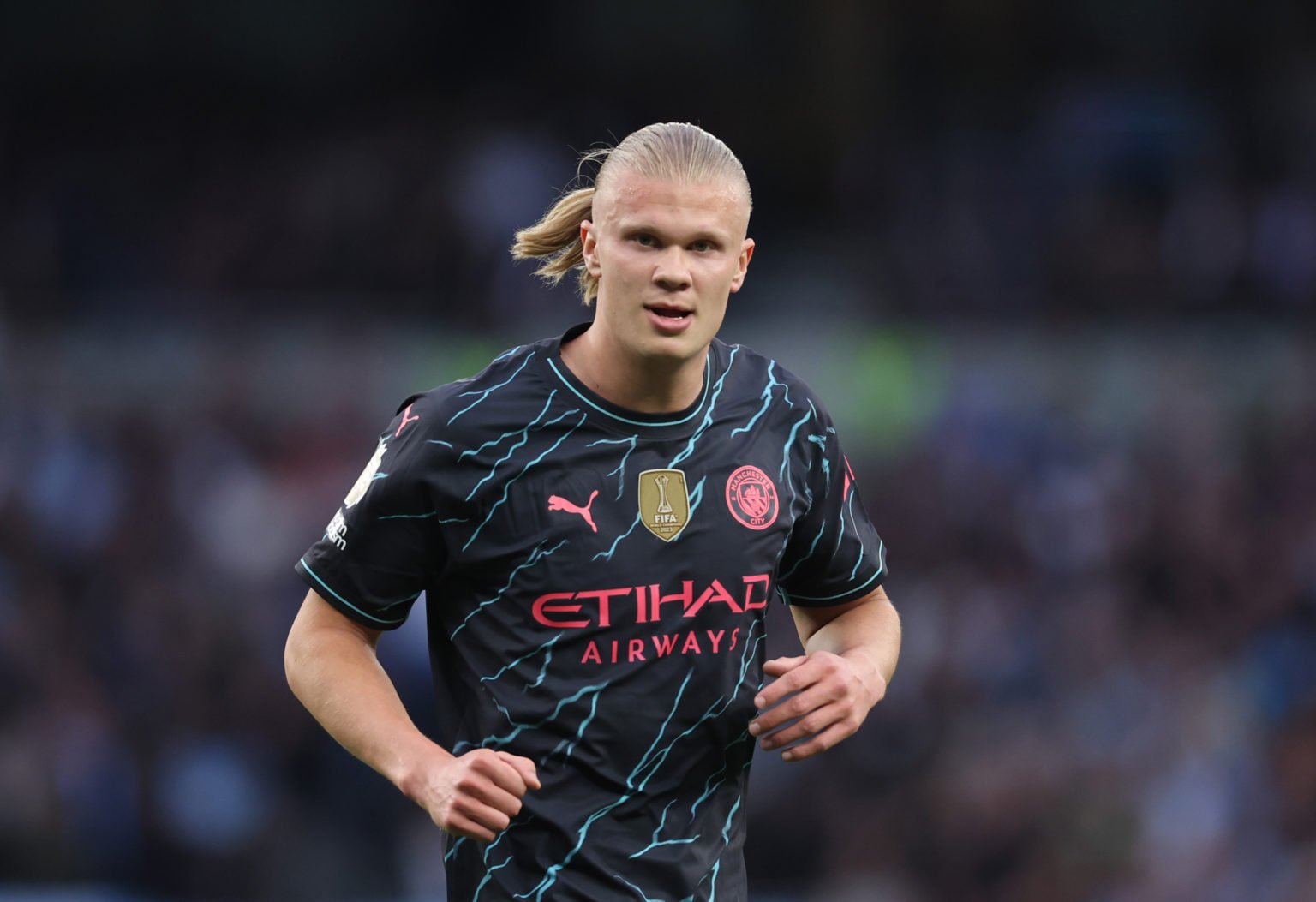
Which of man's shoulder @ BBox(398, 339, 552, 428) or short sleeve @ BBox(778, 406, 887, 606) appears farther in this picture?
short sleeve @ BBox(778, 406, 887, 606)

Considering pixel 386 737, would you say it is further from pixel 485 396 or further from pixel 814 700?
pixel 814 700

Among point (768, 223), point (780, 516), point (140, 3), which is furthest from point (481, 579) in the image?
point (140, 3)

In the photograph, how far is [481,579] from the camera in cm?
369

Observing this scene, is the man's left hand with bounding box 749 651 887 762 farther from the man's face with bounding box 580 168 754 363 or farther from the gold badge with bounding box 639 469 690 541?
the man's face with bounding box 580 168 754 363

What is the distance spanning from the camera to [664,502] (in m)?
3.72

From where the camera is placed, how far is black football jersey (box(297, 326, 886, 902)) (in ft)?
11.9

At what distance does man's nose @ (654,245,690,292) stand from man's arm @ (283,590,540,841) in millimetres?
956

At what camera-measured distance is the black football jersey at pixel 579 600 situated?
361 cm

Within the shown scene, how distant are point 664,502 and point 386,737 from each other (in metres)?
0.73

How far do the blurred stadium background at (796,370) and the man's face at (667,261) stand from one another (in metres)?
6.24

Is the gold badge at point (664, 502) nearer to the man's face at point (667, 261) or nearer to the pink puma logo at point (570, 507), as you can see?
the pink puma logo at point (570, 507)

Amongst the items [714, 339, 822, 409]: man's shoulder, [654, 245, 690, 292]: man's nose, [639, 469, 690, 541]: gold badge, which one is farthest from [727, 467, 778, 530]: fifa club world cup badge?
[654, 245, 690, 292]: man's nose

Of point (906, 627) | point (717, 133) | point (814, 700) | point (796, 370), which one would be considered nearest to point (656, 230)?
point (814, 700)

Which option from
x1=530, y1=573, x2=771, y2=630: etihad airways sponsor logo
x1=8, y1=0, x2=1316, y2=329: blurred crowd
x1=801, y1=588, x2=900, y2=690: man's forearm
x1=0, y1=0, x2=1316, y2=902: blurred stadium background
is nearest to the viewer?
x1=530, y1=573, x2=771, y2=630: etihad airways sponsor logo
